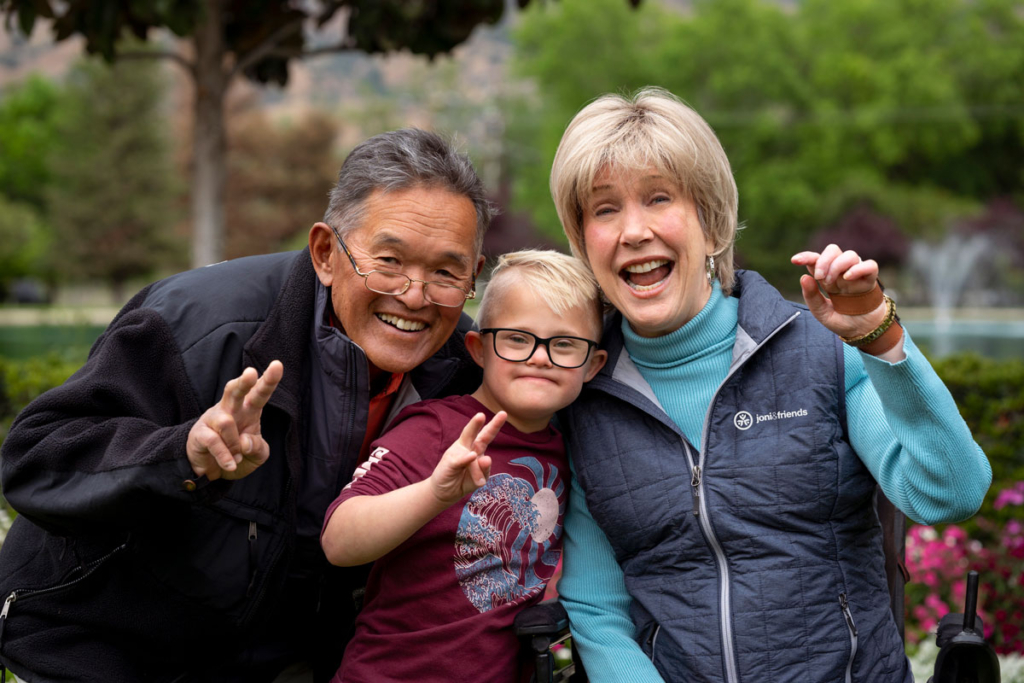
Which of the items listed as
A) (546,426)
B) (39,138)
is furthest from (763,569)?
(39,138)

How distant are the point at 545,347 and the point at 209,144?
3856 millimetres

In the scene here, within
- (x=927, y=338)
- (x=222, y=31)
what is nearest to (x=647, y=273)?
(x=222, y=31)

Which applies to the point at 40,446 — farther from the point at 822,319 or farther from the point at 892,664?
the point at 892,664

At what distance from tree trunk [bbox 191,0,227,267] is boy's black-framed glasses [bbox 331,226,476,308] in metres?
3.22

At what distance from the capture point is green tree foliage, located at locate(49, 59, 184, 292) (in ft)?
144

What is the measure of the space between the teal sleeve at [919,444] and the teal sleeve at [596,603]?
0.74 m

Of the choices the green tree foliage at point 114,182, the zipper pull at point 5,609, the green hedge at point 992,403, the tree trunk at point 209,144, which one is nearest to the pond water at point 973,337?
the green hedge at point 992,403

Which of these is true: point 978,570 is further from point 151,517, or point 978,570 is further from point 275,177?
point 275,177

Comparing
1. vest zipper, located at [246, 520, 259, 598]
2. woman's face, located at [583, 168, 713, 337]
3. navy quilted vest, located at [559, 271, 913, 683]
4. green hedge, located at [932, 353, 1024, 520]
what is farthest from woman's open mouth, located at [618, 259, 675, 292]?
green hedge, located at [932, 353, 1024, 520]

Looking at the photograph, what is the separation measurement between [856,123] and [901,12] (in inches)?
310

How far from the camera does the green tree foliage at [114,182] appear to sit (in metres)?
43.8

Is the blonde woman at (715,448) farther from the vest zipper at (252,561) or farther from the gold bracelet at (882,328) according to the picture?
the vest zipper at (252,561)

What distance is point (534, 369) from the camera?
2.55m

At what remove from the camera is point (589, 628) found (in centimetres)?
254
